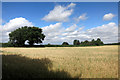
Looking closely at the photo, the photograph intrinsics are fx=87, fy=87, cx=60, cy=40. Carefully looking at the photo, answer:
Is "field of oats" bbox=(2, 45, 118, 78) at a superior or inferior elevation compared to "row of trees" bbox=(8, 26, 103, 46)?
inferior

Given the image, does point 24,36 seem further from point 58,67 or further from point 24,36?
point 58,67

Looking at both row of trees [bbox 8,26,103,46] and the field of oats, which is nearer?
the field of oats

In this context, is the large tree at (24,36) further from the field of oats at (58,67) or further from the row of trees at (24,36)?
the field of oats at (58,67)

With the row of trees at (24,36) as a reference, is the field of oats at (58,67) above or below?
below

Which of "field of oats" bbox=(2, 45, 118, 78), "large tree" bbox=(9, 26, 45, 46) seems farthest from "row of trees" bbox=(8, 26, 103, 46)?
"field of oats" bbox=(2, 45, 118, 78)

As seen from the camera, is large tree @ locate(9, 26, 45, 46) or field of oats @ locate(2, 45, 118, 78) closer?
field of oats @ locate(2, 45, 118, 78)

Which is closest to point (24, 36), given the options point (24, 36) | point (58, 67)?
point (24, 36)

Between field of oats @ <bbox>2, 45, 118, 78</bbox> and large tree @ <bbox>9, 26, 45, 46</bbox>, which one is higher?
large tree @ <bbox>9, 26, 45, 46</bbox>

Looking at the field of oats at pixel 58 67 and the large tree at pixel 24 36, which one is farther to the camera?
the large tree at pixel 24 36

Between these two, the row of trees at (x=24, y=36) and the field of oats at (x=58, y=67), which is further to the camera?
the row of trees at (x=24, y=36)

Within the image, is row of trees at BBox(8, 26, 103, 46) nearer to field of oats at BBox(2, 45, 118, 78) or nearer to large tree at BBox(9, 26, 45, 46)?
large tree at BBox(9, 26, 45, 46)

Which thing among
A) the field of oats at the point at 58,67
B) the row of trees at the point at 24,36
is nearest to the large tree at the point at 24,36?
the row of trees at the point at 24,36

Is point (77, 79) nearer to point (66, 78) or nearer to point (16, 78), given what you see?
point (66, 78)

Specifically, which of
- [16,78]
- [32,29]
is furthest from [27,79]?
[32,29]
